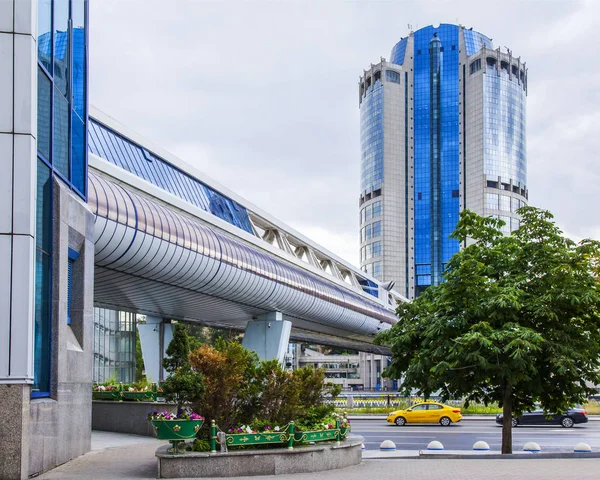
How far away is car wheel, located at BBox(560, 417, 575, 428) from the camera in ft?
118

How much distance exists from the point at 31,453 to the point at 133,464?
2814 millimetres

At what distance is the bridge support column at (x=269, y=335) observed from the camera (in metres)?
52.7

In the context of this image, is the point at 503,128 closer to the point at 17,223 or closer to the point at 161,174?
the point at 161,174

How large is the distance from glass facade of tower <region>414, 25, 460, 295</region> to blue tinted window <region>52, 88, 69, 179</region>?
5697 inches

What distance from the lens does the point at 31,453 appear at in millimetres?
12766

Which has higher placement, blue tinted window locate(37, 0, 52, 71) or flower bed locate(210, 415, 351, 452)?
blue tinted window locate(37, 0, 52, 71)

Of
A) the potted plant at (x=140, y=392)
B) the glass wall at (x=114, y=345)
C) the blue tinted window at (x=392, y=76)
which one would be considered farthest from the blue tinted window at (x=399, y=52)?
the potted plant at (x=140, y=392)

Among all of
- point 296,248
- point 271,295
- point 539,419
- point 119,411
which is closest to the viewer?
point 119,411

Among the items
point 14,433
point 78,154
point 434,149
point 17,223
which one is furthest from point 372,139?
point 14,433

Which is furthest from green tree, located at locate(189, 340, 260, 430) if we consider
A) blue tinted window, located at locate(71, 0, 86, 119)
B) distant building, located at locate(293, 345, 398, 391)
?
distant building, located at locate(293, 345, 398, 391)

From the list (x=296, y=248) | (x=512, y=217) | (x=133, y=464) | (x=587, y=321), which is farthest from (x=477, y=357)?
(x=512, y=217)

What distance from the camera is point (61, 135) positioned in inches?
656

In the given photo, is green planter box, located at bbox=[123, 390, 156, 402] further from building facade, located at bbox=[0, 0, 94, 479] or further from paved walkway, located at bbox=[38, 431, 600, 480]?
building facade, located at bbox=[0, 0, 94, 479]

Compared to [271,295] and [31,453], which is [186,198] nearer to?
[271,295]
